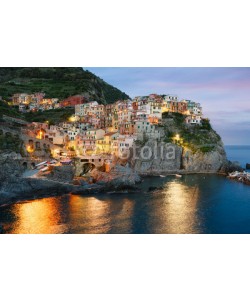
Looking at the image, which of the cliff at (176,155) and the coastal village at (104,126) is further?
the cliff at (176,155)

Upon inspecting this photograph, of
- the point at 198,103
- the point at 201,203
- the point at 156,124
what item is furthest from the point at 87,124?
the point at 201,203

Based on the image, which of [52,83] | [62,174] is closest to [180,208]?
[62,174]

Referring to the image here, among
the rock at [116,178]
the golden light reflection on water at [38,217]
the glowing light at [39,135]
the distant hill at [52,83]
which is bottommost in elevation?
the golden light reflection on water at [38,217]

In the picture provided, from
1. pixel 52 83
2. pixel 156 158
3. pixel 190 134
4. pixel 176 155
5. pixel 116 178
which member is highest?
pixel 52 83

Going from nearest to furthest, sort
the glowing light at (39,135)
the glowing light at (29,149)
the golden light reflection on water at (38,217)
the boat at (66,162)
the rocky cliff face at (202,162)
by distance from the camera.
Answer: the golden light reflection on water at (38,217) → the boat at (66,162) → the glowing light at (29,149) → the glowing light at (39,135) → the rocky cliff face at (202,162)

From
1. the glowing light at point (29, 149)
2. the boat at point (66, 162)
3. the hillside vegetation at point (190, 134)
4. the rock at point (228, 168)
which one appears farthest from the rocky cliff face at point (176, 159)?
the glowing light at point (29, 149)

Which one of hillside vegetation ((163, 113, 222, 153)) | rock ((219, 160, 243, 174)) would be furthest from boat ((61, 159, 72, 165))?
rock ((219, 160, 243, 174))

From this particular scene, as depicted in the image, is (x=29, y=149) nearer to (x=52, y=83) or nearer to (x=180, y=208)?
(x=180, y=208)

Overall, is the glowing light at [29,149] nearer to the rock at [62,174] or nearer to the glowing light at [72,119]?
the rock at [62,174]
